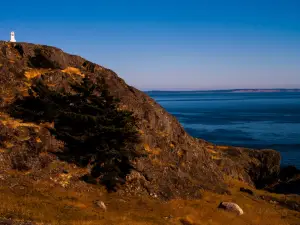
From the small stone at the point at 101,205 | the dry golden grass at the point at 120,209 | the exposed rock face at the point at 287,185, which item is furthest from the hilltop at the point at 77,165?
the exposed rock face at the point at 287,185

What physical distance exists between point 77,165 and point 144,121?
39.1 feet

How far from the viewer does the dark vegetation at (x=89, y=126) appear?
28.1m

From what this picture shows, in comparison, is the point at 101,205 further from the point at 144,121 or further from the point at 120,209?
the point at 144,121

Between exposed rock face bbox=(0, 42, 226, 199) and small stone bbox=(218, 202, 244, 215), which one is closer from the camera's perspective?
small stone bbox=(218, 202, 244, 215)

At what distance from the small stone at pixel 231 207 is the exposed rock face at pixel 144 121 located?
10.0 feet

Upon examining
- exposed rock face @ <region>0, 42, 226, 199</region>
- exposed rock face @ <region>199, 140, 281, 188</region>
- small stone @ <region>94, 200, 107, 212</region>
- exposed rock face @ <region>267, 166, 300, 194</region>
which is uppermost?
exposed rock face @ <region>0, 42, 226, 199</region>

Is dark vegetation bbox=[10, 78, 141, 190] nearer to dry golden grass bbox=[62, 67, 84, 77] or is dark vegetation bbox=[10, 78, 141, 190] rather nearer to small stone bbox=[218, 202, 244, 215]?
dry golden grass bbox=[62, 67, 84, 77]

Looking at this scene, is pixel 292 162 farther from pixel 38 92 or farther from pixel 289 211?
pixel 38 92

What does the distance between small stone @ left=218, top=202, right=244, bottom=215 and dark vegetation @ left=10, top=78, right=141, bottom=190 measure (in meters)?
9.58

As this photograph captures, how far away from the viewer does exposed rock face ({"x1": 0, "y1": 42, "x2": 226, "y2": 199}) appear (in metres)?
30.9

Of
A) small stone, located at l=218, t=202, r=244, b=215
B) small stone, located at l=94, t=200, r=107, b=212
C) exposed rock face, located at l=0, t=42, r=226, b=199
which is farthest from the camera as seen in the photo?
exposed rock face, located at l=0, t=42, r=226, b=199

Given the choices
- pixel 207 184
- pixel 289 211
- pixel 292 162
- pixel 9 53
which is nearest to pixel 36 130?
pixel 9 53

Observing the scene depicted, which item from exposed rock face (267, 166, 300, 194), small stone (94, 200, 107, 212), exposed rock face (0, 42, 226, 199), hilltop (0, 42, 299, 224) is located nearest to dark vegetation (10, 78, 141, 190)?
hilltop (0, 42, 299, 224)

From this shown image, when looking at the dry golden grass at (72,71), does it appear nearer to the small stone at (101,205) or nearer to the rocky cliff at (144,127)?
the rocky cliff at (144,127)
